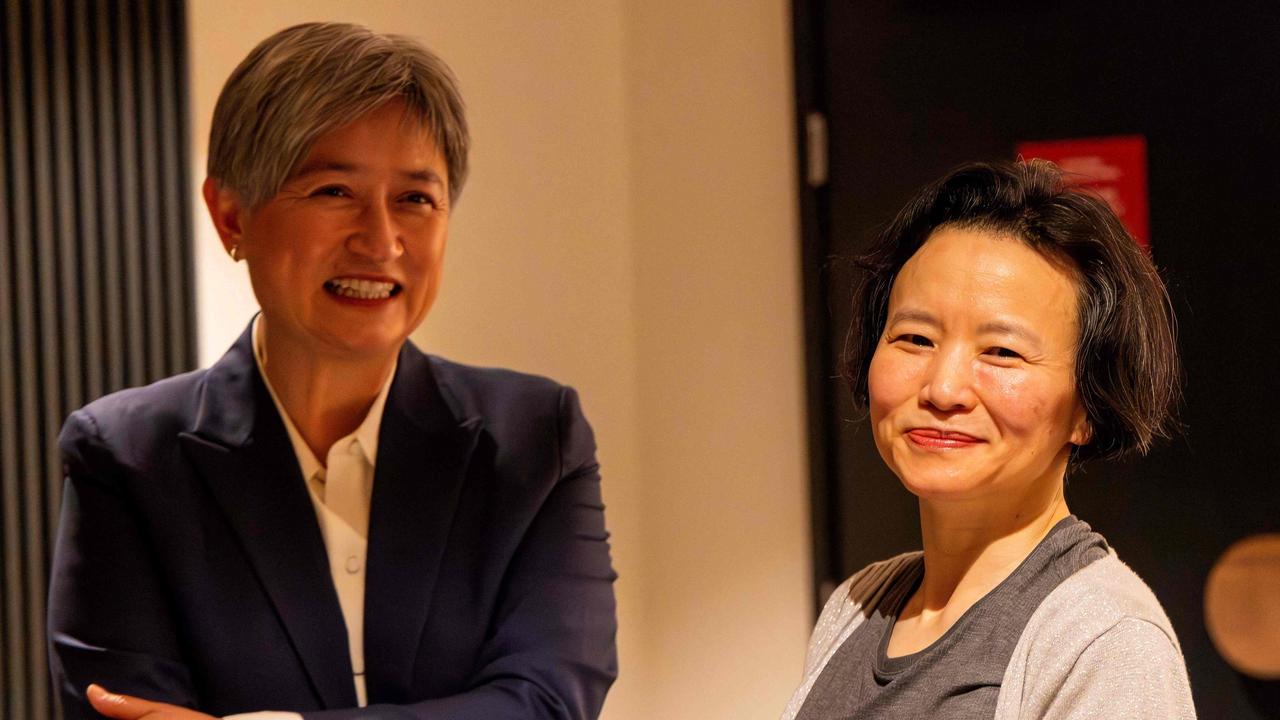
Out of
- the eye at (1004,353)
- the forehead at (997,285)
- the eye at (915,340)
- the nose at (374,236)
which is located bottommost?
the eye at (1004,353)

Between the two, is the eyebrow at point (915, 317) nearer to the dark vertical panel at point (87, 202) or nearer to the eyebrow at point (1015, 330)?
the eyebrow at point (1015, 330)

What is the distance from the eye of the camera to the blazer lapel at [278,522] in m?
1.77

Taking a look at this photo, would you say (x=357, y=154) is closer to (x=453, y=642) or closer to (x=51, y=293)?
(x=453, y=642)

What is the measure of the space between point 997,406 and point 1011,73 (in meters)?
1.90

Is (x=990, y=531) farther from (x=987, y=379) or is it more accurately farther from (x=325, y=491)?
(x=325, y=491)

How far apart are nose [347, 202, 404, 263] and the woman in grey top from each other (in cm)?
69

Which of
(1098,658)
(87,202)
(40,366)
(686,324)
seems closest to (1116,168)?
(686,324)

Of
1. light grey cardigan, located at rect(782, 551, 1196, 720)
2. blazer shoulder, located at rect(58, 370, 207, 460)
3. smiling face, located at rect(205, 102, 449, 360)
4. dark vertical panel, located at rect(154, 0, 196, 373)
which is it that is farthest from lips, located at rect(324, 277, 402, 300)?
light grey cardigan, located at rect(782, 551, 1196, 720)

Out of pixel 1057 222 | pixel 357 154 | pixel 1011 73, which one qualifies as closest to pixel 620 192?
pixel 1011 73

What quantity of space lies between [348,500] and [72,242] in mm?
902

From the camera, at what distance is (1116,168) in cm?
296

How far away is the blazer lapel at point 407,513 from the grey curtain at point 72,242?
78 cm

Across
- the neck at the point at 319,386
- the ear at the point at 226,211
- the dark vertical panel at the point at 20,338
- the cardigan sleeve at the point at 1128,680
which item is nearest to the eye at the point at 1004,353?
the cardigan sleeve at the point at 1128,680

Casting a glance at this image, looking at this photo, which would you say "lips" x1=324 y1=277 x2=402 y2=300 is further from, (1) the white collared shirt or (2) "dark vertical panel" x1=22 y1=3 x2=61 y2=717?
(2) "dark vertical panel" x1=22 y1=3 x2=61 y2=717
